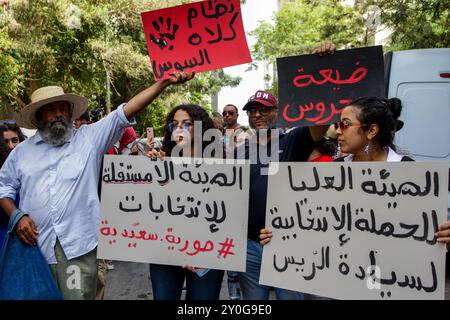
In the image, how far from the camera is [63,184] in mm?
2721

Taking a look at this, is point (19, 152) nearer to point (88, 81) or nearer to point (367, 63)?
point (367, 63)

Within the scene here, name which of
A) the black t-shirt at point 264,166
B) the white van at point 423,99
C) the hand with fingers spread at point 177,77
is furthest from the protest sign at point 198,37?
the white van at point 423,99

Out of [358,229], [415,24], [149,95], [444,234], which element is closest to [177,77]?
[149,95]

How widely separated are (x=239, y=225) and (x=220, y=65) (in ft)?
3.00

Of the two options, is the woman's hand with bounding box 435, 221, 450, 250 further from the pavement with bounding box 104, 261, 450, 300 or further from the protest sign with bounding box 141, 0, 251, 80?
the pavement with bounding box 104, 261, 450, 300

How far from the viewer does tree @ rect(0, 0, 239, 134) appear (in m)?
11.7

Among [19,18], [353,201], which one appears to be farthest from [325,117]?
[19,18]

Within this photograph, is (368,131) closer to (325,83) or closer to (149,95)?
(325,83)

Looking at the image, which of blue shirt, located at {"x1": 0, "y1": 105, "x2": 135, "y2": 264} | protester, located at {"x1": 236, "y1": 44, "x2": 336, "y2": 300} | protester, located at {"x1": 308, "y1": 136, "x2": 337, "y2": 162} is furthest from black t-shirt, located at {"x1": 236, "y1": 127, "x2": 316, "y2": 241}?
blue shirt, located at {"x1": 0, "y1": 105, "x2": 135, "y2": 264}

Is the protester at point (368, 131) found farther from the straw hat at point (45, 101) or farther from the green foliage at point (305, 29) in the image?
the green foliage at point (305, 29)

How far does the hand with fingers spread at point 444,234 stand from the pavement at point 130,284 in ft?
8.86

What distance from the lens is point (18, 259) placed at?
2639mm

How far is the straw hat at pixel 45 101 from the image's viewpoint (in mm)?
2826

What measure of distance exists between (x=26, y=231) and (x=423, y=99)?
4.65 m
